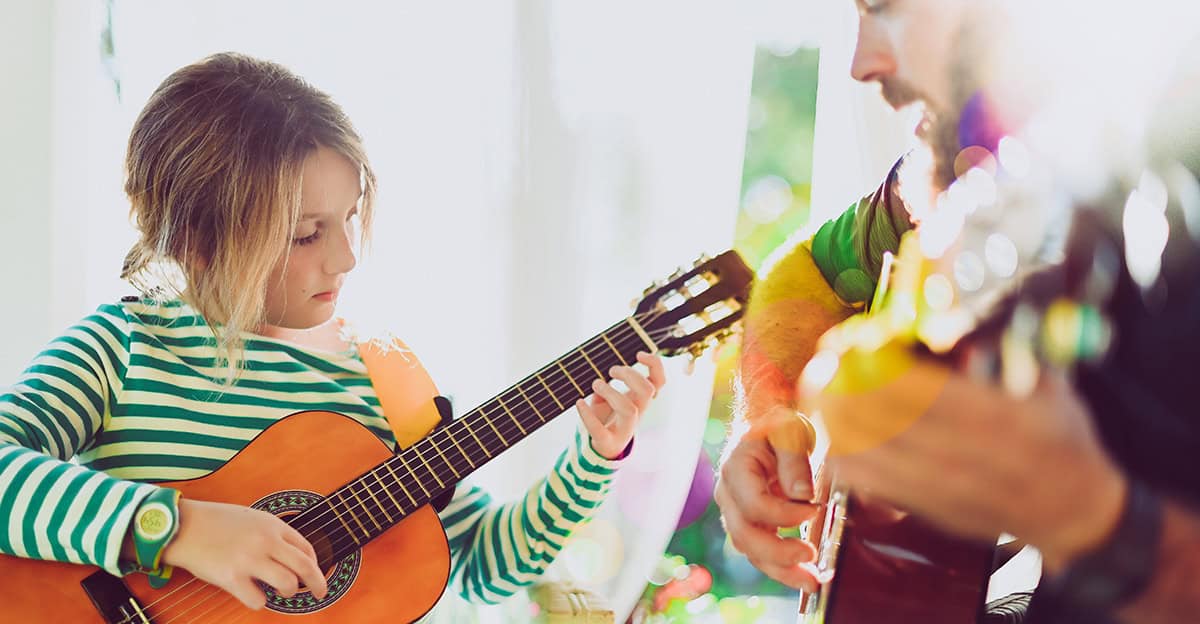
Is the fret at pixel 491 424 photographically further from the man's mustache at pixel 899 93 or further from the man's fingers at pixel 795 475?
the man's mustache at pixel 899 93

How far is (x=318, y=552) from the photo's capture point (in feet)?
3.44

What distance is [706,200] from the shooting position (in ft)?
5.84

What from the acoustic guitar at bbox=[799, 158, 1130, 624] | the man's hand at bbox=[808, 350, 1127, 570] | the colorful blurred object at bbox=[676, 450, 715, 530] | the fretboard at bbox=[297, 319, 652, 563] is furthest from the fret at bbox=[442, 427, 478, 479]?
the colorful blurred object at bbox=[676, 450, 715, 530]

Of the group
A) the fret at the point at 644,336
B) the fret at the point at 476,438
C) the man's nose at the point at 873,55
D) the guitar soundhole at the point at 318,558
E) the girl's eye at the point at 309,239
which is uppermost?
the man's nose at the point at 873,55

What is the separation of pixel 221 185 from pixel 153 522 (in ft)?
1.45

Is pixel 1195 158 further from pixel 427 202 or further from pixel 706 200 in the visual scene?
pixel 427 202

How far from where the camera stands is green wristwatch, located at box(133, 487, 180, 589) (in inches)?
38.8

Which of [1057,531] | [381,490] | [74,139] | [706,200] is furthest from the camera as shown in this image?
[706,200]

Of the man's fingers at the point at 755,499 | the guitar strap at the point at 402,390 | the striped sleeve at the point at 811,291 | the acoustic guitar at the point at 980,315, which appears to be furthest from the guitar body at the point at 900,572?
the guitar strap at the point at 402,390

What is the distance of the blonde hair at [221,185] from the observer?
119 centimetres

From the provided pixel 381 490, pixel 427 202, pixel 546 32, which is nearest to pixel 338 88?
pixel 427 202

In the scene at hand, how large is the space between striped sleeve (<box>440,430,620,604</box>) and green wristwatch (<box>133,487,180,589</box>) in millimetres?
376

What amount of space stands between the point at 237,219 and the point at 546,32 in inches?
29.8

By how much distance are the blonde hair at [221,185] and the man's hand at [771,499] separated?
26.0 inches
